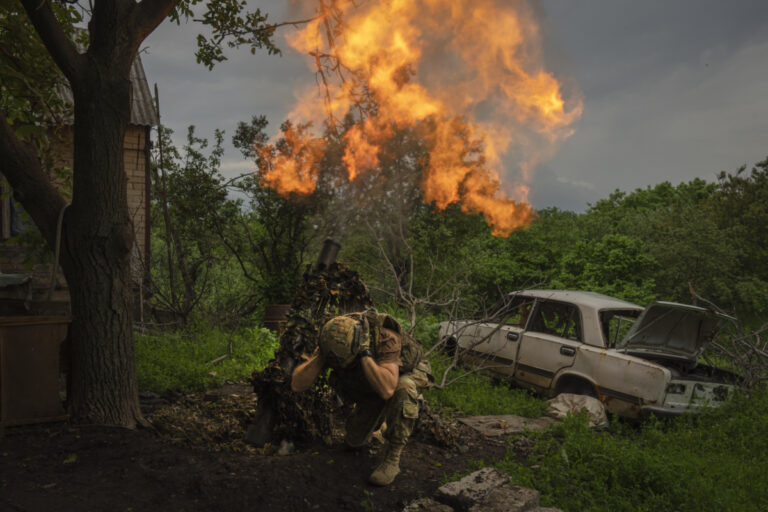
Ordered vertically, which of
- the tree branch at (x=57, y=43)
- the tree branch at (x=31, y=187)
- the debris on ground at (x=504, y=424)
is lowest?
the debris on ground at (x=504, y=424)

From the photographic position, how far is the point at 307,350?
4.95m

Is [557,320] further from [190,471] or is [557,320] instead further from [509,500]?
[190,471]

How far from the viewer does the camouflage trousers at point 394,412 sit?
431 cm

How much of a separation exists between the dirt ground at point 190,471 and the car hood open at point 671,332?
9.31ft

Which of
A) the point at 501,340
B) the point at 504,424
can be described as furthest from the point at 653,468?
the point at 501,340

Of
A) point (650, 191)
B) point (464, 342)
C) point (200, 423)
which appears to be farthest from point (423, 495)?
point (650, 191)

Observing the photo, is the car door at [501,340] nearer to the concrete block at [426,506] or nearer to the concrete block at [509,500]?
the concrete block at [509,500]

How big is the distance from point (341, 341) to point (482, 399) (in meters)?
3.40

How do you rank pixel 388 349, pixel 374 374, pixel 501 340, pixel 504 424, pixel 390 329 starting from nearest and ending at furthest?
pixel 374 374, pixel 388 349, pixel 390 329, pixel 504 424, pixel 501 340

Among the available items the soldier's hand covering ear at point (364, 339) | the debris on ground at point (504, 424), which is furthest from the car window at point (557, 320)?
the soldier's hand covering ear at point (364, 339)

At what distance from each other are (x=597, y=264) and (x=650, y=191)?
27.1m

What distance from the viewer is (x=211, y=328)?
10.6 metres

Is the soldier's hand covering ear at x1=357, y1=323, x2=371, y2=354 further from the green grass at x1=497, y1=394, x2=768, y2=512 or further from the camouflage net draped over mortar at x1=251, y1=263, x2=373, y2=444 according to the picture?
the green grass at x1=497, y1=394, x2=768, y2=512

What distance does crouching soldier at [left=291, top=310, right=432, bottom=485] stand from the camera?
13.4ft
